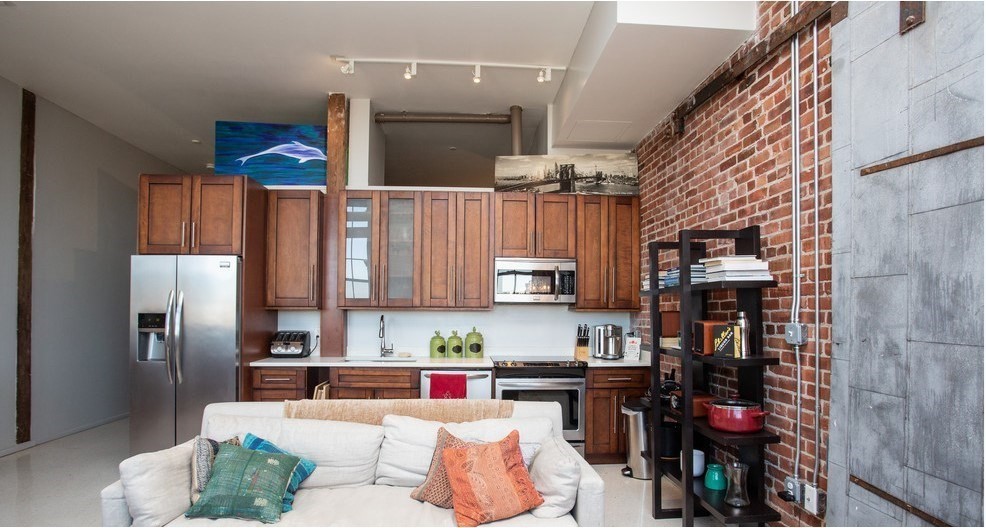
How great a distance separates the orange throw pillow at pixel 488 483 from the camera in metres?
2.28

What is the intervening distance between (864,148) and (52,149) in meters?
6.42

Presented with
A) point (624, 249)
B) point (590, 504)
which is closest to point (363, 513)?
point (590, 504)

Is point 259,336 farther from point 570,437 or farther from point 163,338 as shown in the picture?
point 570,437

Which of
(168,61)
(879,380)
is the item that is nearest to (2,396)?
(168,61)

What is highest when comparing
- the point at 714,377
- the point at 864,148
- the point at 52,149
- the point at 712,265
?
the point at 52,149

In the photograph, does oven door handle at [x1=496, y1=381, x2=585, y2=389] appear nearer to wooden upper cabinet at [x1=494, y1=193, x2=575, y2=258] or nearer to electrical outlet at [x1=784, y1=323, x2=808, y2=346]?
wooden upper cabinet at [x1=494, y1=193, x2=575, y2=258]

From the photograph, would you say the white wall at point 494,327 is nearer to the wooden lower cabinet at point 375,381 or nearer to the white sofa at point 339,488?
the wooden lower cabinet at point 375,381

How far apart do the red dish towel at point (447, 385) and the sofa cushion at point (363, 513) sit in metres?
1.91

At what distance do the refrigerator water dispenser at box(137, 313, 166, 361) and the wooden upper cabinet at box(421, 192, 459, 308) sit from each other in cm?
207

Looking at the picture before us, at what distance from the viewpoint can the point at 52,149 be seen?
5.27 m

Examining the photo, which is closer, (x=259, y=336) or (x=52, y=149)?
(x=259, y=336)

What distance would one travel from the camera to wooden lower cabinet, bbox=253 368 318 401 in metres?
4.52

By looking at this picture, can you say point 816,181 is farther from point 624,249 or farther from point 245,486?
point 245,486

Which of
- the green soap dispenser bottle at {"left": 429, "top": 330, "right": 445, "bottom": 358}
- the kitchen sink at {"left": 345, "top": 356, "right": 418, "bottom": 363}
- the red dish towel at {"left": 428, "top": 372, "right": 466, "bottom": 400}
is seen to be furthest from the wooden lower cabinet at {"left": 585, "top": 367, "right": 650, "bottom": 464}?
the kitchen sink at {"left": 345, "top": 356, "right": 418, "bottom": 363}
